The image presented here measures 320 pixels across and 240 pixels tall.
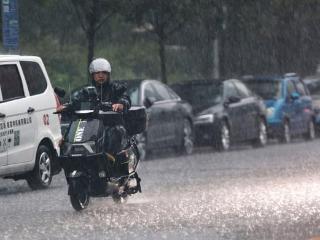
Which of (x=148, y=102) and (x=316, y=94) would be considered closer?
(x=148, y=102)

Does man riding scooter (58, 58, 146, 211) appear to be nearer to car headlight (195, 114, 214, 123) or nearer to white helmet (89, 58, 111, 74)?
white helmet (89, 58, 111, 74)

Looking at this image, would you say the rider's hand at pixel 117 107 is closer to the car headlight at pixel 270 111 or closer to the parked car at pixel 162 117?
the parked car at pixel 162 117

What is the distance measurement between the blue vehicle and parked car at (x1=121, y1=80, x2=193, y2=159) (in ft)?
16.5

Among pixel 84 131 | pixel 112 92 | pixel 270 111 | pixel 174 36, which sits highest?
pixel 112 92

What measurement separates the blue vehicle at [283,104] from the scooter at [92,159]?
651 inches

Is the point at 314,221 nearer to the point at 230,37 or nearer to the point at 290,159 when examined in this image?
the point at 290,159

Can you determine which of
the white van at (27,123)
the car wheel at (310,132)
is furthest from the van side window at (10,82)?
the car wheel at (310,132)

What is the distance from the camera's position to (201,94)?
27953mm

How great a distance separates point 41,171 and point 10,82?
1.27 metres

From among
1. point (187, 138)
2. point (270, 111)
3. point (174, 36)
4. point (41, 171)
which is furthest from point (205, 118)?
point (174, 36)

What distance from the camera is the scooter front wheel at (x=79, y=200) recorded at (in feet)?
45.2

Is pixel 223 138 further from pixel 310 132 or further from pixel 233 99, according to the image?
pixel 310 132

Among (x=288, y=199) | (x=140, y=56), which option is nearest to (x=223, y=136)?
(x=288, y=199)

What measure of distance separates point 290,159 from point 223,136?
4000mm
